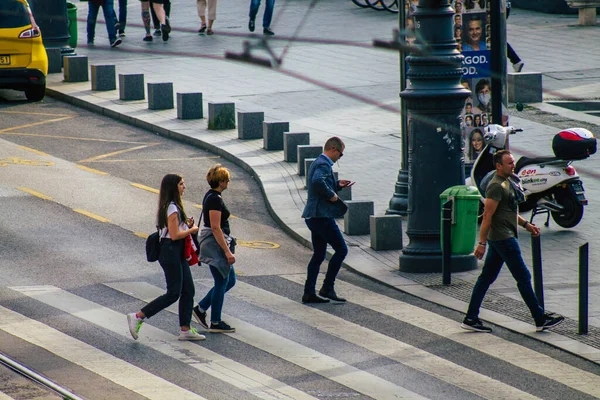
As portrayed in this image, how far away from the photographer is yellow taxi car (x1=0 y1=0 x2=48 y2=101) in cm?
2159

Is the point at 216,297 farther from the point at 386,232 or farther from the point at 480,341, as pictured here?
the point at 386,232

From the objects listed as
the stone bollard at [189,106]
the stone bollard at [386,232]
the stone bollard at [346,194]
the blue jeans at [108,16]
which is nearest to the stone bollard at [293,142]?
the stone bollard at [346,194]

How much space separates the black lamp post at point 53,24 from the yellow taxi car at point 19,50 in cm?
308

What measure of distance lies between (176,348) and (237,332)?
0.71 metres

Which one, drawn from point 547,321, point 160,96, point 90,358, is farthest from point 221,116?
point 90,358

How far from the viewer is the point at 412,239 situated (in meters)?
13.0

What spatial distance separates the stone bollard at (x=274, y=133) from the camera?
731 inches

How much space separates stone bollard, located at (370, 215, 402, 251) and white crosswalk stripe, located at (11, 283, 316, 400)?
2.80 m

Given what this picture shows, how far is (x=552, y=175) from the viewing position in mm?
14062

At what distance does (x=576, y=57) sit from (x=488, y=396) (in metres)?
18.5

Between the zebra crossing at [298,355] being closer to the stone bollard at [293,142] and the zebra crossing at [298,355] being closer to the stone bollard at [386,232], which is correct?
the stone bollard at [386,232]

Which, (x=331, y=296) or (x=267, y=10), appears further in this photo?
(x=267, y=10)

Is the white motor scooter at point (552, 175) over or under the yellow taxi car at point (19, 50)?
under

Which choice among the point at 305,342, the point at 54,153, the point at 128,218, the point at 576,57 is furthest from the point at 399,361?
the point at 576,57
